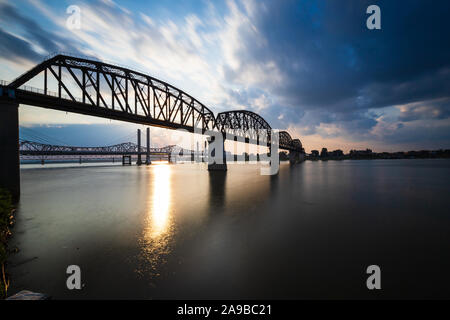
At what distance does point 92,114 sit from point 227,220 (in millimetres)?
36224

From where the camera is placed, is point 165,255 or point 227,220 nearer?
point 165,255

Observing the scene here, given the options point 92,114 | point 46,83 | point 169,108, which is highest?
point 169,108

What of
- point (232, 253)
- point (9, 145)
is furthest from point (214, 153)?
point (232, 253)

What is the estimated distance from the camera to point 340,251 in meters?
7.48

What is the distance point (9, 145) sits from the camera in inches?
691

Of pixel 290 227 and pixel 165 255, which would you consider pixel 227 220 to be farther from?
pixel 165 255

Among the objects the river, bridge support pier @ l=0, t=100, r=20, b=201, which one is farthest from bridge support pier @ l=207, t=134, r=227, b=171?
the river

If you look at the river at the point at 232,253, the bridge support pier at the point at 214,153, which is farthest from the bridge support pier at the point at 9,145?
the bridge support pier at the point at 214,153

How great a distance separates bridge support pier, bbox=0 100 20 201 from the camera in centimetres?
1734

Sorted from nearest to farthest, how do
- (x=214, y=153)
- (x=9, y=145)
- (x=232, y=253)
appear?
(x=232, y=253) < (x=9, y=145) < (x=214, y=153)

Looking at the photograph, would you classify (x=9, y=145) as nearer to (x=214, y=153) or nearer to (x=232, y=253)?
(x=232, y=253)

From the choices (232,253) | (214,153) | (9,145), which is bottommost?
(232,253)
